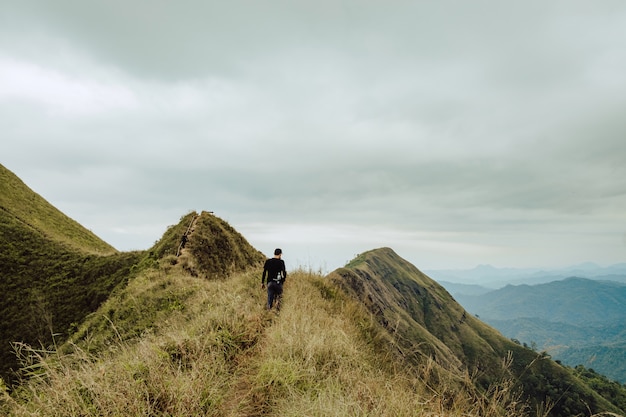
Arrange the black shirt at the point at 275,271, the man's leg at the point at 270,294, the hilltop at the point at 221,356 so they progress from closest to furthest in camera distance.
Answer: the hilltop at the point at 221,356
the man's leg at the point at 270,294
the black shirt at the point at 275,271

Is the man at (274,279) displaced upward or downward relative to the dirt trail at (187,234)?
downward

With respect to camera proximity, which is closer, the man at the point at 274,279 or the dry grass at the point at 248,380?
the dry grass at the point at 248,380

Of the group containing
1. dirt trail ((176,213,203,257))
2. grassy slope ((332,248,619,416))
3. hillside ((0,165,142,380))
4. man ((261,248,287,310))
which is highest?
dirt trail ((176,213,203,257))

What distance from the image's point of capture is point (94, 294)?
2552 cm

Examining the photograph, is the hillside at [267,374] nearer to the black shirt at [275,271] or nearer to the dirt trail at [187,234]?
the black shirt at [275,271]

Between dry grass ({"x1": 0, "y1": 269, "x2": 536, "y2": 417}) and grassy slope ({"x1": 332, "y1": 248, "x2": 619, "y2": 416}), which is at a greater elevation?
dry grass ({"x1": 0, "y1": 269, "x2": 536, "y2": 417})

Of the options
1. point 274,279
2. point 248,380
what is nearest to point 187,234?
point 274,279

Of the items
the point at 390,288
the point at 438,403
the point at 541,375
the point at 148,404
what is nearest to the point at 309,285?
the point at 438,403

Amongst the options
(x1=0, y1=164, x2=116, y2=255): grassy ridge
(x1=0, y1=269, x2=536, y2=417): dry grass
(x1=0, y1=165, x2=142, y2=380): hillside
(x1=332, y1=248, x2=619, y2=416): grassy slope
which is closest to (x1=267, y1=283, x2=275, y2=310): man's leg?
(x1=0, y1=269, x2=536, y2=417): dry grass

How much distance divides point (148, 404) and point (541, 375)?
15925cm

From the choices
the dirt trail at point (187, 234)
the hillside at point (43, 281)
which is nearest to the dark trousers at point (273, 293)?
the dirt trail at point (187, 234)

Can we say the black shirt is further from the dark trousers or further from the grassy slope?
the grassy slope

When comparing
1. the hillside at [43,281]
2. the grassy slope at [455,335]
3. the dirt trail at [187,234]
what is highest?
the dirt trail at [187,234]

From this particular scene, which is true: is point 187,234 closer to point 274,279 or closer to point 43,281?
point 43,281
